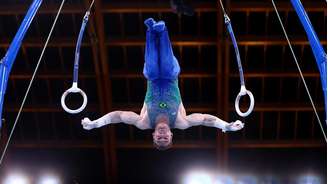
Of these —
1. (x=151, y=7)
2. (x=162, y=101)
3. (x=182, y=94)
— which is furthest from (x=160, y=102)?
(x=182, y=94)

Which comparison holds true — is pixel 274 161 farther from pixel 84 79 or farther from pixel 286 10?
pixel 84 79

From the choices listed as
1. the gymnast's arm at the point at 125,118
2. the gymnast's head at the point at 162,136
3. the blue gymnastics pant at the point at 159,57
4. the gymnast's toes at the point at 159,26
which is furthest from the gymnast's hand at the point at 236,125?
the gymnast's toes at the point at 159,26

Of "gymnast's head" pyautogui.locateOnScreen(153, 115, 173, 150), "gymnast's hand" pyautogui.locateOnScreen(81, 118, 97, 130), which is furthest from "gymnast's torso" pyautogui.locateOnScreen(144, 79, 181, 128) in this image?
"gymnast's hand" pyautogui.locateOnScreen(81, 118, 97, 130)

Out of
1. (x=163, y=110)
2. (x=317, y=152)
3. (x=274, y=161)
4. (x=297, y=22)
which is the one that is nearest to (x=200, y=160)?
(x=274, y=161)

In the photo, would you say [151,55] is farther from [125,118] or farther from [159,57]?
[125,118]

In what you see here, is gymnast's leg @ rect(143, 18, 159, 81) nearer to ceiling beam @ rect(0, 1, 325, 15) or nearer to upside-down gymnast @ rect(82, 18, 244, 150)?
upside-down gymnast @ rect(82, 18, 244, 150)

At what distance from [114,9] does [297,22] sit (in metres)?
4.20

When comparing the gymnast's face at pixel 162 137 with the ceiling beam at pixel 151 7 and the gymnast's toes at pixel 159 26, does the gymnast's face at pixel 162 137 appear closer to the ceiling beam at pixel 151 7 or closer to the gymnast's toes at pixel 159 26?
the gymnast's toes at pixel 159 26

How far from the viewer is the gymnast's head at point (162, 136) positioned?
21.3ft

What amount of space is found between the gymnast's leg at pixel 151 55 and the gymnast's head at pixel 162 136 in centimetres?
61

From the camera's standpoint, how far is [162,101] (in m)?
7.06

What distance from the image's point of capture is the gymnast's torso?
7.02 metres

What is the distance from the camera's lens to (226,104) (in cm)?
1352

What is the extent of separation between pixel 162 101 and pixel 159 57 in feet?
1.93
